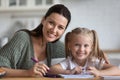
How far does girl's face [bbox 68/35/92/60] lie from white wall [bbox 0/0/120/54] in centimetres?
149

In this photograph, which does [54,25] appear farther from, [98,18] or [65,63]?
[98,18]

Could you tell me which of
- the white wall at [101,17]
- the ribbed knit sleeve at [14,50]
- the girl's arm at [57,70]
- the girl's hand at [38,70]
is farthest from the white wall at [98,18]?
the girl's hand at [38,70]

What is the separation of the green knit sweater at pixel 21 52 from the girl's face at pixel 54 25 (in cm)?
15

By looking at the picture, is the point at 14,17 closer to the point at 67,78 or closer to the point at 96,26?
the point at 96,26

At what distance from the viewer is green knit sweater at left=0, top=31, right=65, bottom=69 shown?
1658mm

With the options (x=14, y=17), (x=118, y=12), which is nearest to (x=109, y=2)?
(x=118, y=12)

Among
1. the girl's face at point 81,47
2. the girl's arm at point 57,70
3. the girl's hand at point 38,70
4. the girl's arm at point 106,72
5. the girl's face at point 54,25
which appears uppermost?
the girl's face at point 54,25

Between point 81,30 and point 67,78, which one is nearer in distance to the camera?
point 67,78

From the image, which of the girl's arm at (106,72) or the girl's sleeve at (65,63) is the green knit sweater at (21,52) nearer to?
the girl's sleeve at (65,63)

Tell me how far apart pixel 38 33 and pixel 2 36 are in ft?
4.71

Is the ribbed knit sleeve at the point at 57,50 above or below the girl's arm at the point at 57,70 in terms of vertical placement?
above

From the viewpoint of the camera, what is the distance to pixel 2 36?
324 cm

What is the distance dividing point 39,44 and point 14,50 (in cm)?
25

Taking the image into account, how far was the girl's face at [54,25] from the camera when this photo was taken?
166 cm
